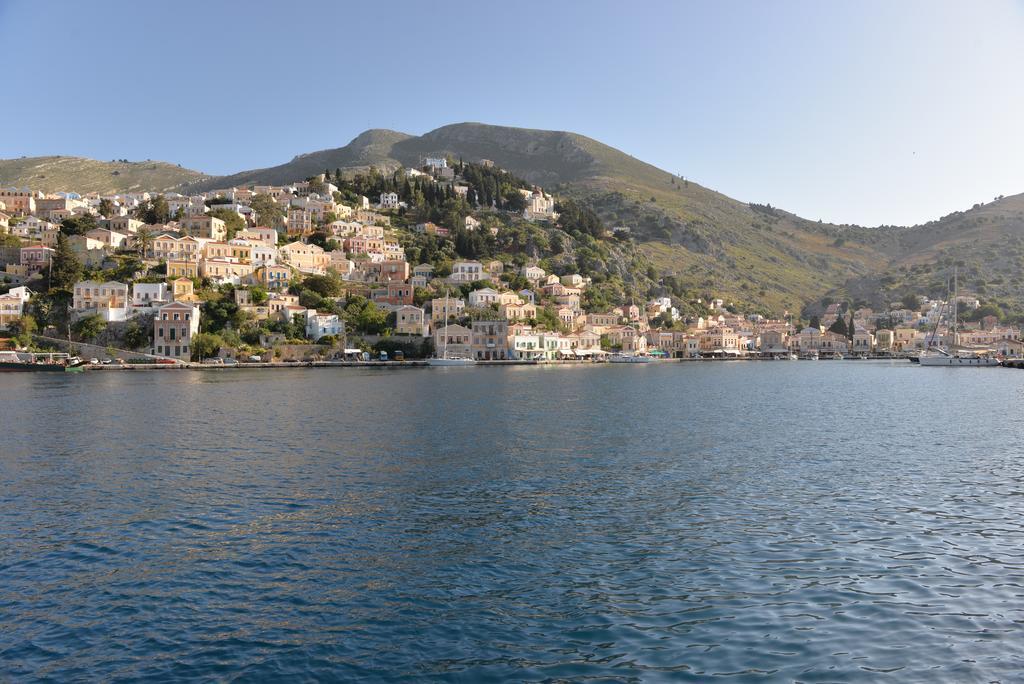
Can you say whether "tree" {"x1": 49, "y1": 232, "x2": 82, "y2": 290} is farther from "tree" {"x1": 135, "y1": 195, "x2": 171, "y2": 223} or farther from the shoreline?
"tree" {"x1": 135, "y1": 195, "x2": 171, "y2": 223}

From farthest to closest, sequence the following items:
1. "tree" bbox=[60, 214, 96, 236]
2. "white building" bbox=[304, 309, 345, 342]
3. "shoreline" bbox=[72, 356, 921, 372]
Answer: "tree" bbox=[60, 214, 96, 236] < "white building" bbox=[304, 309, 345, 342] < "shoreline" bbox=[72, 356, 921, 372]

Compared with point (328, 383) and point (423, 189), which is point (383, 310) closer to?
point (328, 383)

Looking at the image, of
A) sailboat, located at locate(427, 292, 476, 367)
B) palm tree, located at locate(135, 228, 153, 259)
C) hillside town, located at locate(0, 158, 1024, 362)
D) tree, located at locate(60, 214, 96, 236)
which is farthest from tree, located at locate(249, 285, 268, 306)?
tree, located at locate(60, 214, 96, 236)

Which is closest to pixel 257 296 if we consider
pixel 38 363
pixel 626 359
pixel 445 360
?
pixel 38 363

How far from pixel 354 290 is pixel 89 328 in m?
30.6

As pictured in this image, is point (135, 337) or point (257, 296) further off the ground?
point (257, 296)

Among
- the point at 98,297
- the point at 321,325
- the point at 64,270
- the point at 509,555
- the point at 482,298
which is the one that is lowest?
the point at 509,555

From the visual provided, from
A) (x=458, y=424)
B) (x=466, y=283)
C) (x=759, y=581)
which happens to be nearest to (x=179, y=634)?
(x=759, y=581)

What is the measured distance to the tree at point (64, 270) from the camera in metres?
77.2

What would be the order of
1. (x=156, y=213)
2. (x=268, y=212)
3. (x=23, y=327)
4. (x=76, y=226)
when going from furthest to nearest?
(x=268, y=212), (x=156, y=213), (x=76, y=226), (x=23, y=327)

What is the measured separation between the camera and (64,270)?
7756 cm

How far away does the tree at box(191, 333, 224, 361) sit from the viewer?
71.7m

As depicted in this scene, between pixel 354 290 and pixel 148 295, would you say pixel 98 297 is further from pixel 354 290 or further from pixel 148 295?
pixel 354 290

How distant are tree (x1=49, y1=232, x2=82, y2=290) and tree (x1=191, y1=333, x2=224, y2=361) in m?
17.1
